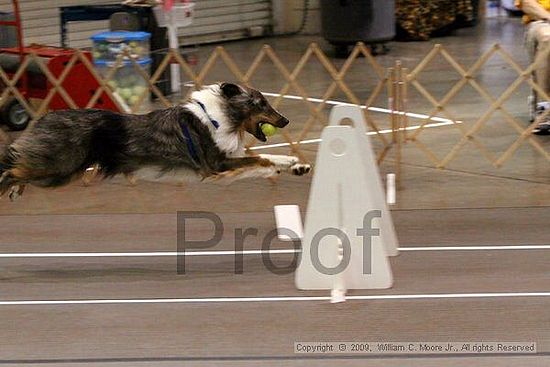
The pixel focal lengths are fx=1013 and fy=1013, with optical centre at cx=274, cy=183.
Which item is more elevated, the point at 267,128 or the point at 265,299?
the point at 267,128

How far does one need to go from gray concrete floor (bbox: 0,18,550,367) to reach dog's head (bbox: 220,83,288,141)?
0.93 meters

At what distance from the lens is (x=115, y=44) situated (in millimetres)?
11586

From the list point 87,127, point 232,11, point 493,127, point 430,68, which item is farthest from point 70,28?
point 87,127

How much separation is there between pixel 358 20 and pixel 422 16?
2223mm

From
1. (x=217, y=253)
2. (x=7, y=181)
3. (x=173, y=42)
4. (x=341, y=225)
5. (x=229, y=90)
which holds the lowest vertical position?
(x=217, y=253)

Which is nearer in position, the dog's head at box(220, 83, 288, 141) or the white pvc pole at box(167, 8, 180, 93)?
the dog's head at box(220, 83, 288, 141)

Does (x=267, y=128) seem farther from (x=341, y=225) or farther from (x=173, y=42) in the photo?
(x=173, y=42)

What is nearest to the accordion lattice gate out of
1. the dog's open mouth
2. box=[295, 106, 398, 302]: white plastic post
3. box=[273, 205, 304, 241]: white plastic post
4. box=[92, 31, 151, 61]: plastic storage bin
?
box=[92, 31, 151, 61]: plastic storage bin

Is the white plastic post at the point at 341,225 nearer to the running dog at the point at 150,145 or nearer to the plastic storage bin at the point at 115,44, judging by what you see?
the running dog at the point at 150,145

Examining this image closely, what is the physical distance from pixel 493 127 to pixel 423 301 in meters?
5.47

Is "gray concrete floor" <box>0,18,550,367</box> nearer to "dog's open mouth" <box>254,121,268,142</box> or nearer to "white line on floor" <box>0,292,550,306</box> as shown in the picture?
"white line on floor" <box>0,292,550,306</box>

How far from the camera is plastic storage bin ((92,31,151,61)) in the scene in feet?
38.0

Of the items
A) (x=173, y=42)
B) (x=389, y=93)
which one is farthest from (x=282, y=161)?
(x=173, y=42)

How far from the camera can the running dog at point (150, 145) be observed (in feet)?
22.4
